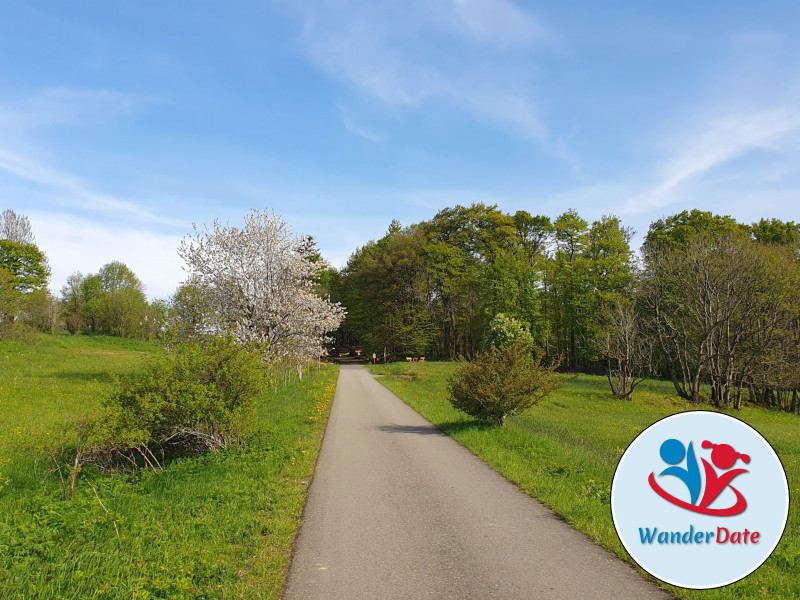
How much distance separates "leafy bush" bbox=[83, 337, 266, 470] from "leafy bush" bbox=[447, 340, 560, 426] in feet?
18.0

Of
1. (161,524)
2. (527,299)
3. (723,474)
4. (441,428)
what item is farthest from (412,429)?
(527,299)

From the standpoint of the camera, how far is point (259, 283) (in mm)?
23844

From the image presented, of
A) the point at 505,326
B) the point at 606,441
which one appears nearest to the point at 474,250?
the point at 505,326

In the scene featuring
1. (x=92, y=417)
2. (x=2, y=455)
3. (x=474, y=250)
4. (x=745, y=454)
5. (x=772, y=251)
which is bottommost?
(x=2, y=455)

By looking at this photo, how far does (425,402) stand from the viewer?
69.9ft

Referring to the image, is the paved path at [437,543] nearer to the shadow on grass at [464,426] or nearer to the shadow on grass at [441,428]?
the shadow on grass at [464,426]

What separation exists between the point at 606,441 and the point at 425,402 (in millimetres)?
8979

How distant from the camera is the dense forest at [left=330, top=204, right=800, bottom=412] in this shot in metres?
29.2

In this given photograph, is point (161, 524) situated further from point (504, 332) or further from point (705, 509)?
point (504, 332)

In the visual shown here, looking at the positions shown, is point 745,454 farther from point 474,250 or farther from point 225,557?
point 474,250

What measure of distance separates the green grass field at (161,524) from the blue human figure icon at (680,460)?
3739 millimetres

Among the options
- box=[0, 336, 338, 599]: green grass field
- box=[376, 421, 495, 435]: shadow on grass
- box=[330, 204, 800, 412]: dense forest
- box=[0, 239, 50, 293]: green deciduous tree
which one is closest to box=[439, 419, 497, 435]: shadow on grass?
box=[376, 421, 495, 435]: shadow on grass

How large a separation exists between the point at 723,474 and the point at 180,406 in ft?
30.2

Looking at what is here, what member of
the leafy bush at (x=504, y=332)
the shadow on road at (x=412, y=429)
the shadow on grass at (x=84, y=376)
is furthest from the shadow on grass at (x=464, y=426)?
the leafy bush at (x=504, y=332)
